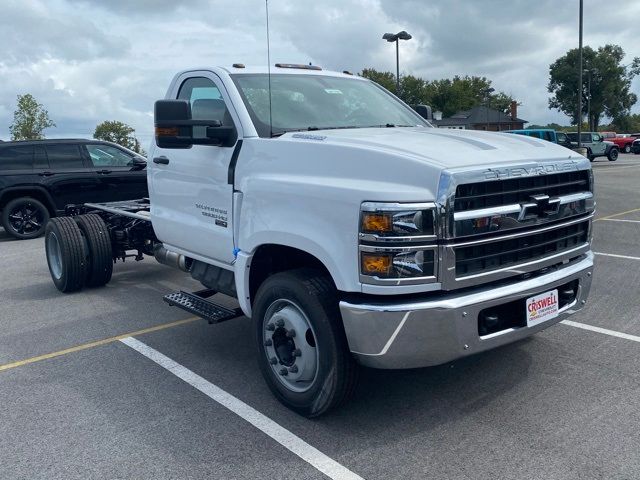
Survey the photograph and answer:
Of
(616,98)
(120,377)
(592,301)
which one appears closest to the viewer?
(120,377)

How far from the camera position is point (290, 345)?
3750mm

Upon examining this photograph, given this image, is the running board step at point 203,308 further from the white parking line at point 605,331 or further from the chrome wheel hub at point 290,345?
the white parking line at point 605,331

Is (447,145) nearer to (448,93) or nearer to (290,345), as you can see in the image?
(290,345)

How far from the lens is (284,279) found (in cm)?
364

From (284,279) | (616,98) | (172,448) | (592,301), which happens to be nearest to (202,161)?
(284,279)

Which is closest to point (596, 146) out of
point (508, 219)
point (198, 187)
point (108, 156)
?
point (108, 156)

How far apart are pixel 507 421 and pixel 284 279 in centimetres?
154

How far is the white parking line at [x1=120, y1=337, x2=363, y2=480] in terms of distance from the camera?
3199 millimetres

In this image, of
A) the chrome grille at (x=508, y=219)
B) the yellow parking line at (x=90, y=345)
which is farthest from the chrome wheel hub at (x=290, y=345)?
the yellow parking line at (x=90, y=345)

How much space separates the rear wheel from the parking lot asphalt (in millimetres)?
6445

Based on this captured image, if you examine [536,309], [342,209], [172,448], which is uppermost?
[342,209]

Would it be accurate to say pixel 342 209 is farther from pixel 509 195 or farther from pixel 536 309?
pixel 536 309

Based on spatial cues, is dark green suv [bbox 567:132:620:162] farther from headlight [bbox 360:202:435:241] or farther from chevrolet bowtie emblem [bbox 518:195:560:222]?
headlight [bbox 360:202:435:241]

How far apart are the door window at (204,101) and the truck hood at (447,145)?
0.75m
